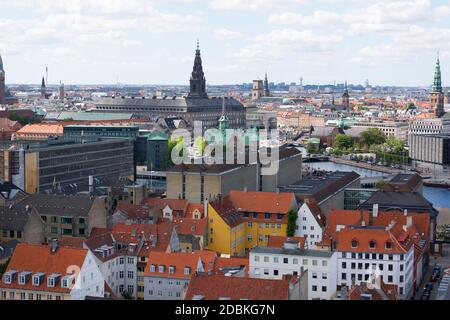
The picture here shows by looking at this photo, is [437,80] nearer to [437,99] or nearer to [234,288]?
[437,99]

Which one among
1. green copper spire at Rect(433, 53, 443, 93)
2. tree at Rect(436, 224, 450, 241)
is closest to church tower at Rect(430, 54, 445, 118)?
green copper spire at Rect(433, 53, 443, 93)

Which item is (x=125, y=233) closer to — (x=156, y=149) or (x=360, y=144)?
(x=156, y=149)

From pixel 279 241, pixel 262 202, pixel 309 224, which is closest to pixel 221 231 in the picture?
pixel 262 202

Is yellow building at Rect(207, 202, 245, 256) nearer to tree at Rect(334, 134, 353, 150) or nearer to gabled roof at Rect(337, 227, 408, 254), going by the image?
gabled roof at Rect(337, 227, 408, 254)

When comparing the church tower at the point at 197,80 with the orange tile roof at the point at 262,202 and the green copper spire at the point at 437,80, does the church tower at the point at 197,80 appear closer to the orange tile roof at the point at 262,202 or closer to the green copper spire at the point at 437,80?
the green copper spire at the point at 437,80

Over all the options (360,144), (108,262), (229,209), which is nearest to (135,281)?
(108,262)

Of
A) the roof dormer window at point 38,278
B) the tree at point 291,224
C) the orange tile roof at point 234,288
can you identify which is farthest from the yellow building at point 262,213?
the orange tile roof at point 234,288
